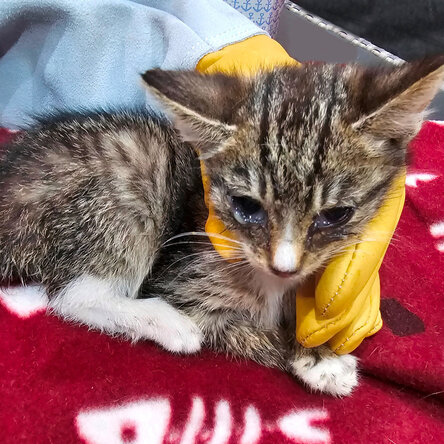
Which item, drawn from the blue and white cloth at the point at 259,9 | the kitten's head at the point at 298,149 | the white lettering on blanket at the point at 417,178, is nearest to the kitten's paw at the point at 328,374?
the kitten's head at the point at 298,149

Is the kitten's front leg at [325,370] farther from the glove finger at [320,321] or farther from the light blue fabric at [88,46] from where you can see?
the light blue fabric at [88,46]

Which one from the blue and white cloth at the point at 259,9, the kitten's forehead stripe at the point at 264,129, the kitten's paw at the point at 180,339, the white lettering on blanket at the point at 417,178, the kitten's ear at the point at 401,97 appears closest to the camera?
the kitten's ear at the point at 401,97

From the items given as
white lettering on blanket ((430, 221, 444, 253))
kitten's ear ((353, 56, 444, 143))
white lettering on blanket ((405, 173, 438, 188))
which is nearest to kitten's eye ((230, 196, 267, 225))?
kitten's ear ((353, 56, 444, 143))

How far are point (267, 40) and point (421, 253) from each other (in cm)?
75

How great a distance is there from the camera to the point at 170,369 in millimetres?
1278

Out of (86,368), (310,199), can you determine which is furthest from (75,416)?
(310,199)

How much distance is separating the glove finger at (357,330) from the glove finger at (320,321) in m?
0.03

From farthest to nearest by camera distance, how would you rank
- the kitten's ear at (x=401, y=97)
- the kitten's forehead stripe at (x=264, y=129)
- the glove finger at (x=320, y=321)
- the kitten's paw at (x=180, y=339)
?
the kitten's paw at (x=180, y=339) < the glove finger at (x=320, y=321) < the kitten's forehead stripe at (x=264, y=129) < the kitten's ear at (x=401, y=97)

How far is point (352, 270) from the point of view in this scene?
1120 millimetres

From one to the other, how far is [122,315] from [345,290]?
52cm

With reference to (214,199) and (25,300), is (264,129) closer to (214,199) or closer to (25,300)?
(214,199)

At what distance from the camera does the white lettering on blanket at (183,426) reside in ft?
3.75

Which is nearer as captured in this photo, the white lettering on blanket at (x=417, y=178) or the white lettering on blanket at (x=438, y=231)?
the white lettering on blanket at (x=438, y=231)

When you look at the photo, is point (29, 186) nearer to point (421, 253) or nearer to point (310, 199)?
point (310, 199)
